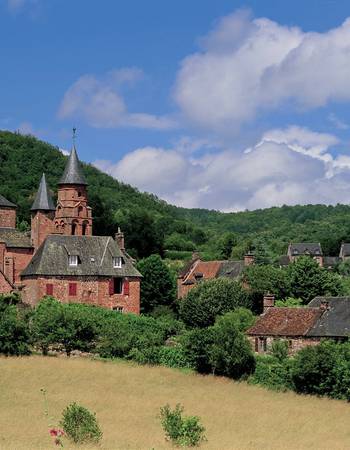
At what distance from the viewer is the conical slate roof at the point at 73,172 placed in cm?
7281

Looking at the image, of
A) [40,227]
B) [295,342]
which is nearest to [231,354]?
[295,342]

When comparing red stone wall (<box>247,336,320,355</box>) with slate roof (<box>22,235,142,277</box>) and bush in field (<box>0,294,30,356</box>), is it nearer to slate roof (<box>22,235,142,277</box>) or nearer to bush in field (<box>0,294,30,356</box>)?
bush in field (<box>0,294,30,356</box>)

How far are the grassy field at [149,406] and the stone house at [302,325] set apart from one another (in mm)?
6401

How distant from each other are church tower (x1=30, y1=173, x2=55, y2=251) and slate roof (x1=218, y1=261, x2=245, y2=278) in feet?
73.4

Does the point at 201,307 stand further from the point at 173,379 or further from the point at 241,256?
the point at 241,256

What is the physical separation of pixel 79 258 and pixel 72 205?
24.4 feet

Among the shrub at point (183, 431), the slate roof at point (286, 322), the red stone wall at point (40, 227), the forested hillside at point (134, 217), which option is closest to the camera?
the shrub at point (183, 431)

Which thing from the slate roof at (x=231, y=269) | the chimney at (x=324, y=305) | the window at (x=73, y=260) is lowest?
the chimney at (x=324, y=305)

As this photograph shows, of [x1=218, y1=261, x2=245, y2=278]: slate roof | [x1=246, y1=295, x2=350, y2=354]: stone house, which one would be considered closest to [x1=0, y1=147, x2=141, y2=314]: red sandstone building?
[x1=246, y1=295, x2=350, y2=354]: stone house

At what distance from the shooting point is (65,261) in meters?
66.0

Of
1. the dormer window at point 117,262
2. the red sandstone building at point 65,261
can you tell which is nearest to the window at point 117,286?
the red sandstone building at point 65,261

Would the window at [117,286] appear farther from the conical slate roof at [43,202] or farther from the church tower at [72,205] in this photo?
the conical slate roof at [43,202]

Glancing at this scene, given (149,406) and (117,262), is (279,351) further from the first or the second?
(117,262)

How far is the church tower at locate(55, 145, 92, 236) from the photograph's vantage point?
7200 centimetres
